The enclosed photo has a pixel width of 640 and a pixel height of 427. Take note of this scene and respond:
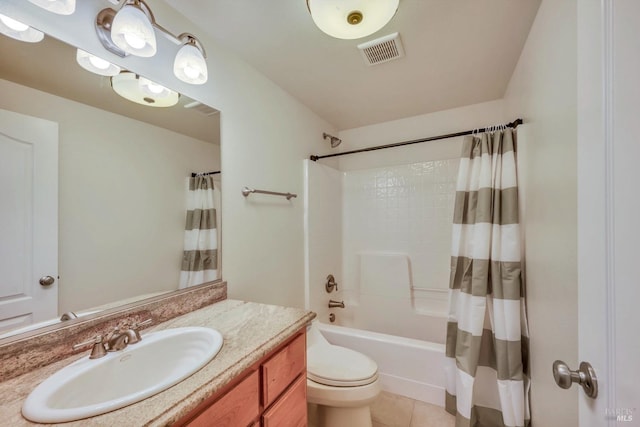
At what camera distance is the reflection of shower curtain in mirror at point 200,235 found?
1.25 metres

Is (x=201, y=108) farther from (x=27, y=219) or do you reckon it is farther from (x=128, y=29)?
(x=27, y=219)

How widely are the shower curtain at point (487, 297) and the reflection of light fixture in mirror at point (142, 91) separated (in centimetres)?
175

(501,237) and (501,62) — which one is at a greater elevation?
(501,62)

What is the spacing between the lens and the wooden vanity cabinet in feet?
2.17

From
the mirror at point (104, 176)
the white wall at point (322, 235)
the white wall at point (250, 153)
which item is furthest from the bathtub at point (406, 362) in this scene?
the mirror at point (104, 176)

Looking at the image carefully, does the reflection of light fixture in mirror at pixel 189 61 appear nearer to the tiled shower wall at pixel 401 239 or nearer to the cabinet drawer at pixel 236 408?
the cabinet drawer at pixel 236 408

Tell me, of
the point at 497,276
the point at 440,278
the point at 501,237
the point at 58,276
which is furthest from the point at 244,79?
the point at 440,278

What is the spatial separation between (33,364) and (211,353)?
508 millimetres

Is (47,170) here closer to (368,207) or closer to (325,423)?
(325,423)

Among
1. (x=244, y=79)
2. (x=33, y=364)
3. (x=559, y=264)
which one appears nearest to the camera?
(x=33, y=364)

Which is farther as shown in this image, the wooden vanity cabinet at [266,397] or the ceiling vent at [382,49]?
the ceiling vent at [382,49]

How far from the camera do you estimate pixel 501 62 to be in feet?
5.41

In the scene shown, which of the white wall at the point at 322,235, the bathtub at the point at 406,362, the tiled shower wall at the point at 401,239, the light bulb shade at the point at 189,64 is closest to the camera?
the light bulb shade at the point at 189,64

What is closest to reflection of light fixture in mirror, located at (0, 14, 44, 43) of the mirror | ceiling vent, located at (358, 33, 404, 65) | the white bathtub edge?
the mirror
